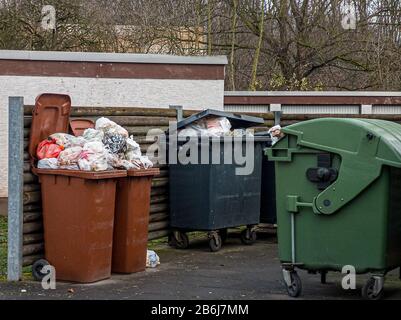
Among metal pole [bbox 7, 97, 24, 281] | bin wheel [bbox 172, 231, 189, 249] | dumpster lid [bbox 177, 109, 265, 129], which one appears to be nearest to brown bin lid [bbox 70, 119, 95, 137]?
metal pole [bbox 7, 97, 24, 281]

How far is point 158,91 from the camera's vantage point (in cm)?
1545

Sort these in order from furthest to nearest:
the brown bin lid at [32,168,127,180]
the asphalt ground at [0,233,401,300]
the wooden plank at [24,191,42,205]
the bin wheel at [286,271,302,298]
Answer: the wooden plank at [24,191,42,205]
the brown bin lid at [32,168,127,180]
the asphalt ground at [0,233,401,300]
the bin wheel at [286,271,302,298]

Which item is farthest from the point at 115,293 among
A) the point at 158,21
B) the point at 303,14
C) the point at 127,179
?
the point at 303,14

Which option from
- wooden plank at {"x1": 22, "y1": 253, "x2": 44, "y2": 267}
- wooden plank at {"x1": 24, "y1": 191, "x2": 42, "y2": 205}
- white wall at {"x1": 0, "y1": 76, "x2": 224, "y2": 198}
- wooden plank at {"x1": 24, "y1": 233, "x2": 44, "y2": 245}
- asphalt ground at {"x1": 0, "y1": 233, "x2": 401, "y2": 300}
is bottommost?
asphalt ground at {"x1": 0, "y1": 233, "x2": 401, "y2": 300}

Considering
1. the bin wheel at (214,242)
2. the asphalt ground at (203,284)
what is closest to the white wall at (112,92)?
the bin wheel at (214,242)

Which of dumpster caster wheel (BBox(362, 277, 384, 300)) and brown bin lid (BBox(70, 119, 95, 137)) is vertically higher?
brown bin lid (BBox(70, 119, 95, 137))

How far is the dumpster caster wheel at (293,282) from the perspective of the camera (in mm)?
8109

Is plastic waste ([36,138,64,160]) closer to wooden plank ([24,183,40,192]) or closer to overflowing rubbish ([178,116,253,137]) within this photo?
wooden plank ([24,183,40,192])

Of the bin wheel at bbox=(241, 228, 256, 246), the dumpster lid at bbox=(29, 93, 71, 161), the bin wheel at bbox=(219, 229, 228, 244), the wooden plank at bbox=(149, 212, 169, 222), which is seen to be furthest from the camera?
the bin wheel at bbox=(241, 228, 256, 246)

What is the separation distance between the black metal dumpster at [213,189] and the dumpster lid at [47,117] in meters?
2.24

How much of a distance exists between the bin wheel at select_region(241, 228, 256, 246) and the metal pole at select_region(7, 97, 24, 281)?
3.99 meters

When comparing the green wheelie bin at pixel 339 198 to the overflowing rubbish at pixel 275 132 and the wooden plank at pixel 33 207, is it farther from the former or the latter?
the overflowing rubbish at pixel 275 132

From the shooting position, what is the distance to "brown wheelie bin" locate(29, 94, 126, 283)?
8539 millimetres

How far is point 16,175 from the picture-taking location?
344 inches
